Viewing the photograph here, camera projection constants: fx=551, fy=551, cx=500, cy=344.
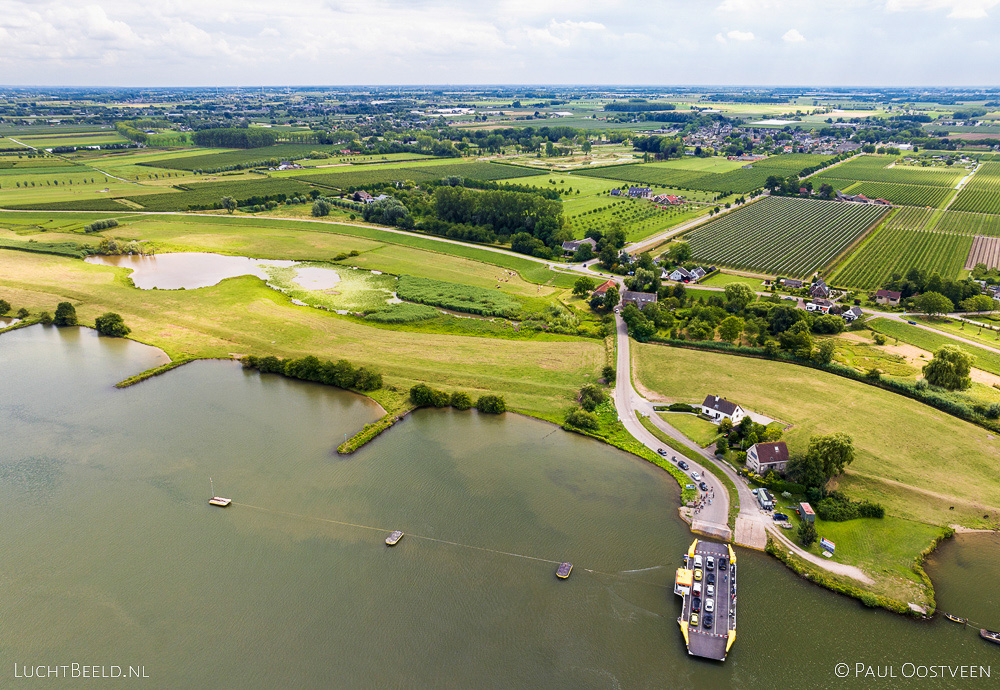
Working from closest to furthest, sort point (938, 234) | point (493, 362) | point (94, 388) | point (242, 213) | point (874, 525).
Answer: point (874, 525) < point (94, 388) < point (493, 362) < point (938, 234) < point (242, 213)

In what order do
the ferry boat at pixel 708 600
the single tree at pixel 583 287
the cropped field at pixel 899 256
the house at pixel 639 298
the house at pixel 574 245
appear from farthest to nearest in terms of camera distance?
the house at pixel 574 245
the cropped field at pixel 899 256
the single tree at pixel 583 287
the house at pixel 639 298
the ferry boat at pixel 708 600

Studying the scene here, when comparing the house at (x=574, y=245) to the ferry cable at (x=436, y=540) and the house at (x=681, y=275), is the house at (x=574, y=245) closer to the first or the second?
the house at (x=681, y=275)

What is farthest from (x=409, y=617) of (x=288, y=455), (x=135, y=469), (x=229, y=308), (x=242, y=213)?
(x=242, y=213)

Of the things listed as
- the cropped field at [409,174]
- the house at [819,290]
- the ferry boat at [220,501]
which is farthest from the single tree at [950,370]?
the cropped field at [409,174]

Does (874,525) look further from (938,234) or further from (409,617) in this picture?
(938,234)

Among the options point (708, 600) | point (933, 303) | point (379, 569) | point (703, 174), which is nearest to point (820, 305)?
point (933, 303)

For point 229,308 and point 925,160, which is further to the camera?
point 925,160

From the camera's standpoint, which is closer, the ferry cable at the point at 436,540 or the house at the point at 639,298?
the ferry cable at the point at 436,540
